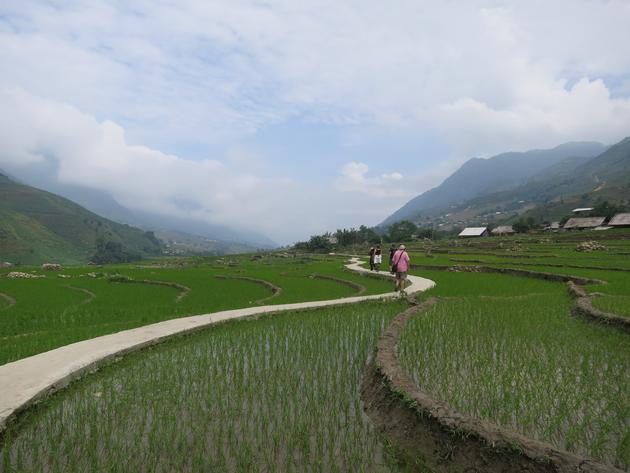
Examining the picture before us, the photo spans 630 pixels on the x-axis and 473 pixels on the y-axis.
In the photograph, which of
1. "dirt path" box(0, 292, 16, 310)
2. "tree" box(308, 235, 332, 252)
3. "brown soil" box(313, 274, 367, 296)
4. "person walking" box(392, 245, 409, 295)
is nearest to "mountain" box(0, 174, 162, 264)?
"tree" box(308, 235, 332, 252)

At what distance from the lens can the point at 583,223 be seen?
59.4 metres

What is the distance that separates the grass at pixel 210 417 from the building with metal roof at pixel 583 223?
63.0 metres

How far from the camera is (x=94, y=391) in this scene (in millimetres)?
5598

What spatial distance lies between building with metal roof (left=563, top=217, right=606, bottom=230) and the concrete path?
208 feet

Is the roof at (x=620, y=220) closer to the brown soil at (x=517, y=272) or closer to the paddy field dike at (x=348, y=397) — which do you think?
the brown soil at (x=517, y=272)

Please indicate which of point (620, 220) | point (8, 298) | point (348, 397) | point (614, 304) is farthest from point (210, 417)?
point (620, 220)

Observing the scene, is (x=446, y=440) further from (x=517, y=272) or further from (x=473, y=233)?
(x=473, y=233)

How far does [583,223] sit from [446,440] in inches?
2662

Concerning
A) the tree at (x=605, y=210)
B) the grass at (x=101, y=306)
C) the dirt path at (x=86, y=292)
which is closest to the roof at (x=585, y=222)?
the tree at (x=605, y=210)

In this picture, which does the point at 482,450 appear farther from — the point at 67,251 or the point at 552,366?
the point at 67,251

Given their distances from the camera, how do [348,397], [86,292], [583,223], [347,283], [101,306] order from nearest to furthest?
[348,397] < [101,306] < [86,292] < [347,283] < [583,223]

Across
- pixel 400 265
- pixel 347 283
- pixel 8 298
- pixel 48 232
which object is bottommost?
pixel 347 283

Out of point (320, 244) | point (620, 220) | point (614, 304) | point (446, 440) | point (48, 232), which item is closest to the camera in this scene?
point (446, 440)

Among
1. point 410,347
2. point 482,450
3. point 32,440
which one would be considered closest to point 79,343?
point 32,440
